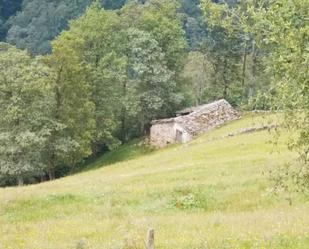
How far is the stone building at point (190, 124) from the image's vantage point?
2611 inches

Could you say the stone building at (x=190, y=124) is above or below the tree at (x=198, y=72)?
below

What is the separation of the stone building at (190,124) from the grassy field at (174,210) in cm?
2009

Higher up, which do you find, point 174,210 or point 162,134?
point 162,134

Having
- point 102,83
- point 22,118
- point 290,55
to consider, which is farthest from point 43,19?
point 290,55

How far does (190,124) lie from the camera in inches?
2625

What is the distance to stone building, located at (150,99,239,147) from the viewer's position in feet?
218

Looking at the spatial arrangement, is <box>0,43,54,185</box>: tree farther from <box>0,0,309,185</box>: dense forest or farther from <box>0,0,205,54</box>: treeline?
<box>0,0,205,54</box>: treeline

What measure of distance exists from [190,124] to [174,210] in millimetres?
37279

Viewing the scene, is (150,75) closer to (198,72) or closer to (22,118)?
(22,118)

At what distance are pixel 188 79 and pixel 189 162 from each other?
42378 millimetres

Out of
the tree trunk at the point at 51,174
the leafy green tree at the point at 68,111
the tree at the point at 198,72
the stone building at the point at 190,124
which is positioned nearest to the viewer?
the leafy green tree at the point at 68,111

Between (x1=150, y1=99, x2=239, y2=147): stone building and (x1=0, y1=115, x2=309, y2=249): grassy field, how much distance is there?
2009 centimetres

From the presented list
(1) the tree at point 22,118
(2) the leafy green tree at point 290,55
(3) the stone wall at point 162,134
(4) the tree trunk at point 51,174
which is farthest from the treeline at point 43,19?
(2) the leafy green tree at point 290,55

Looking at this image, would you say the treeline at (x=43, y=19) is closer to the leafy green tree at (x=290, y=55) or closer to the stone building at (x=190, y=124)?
the stone building at (x=190, y=124)
